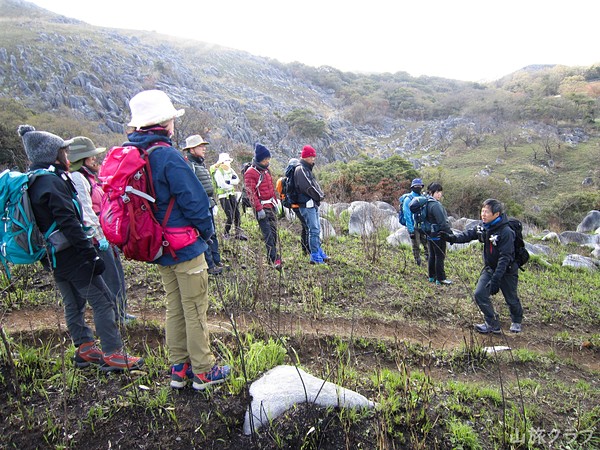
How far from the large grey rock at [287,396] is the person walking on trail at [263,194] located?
9.32ft

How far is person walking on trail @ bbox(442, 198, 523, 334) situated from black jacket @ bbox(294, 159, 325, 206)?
2217 millimetres

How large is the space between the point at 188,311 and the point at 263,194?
3332 millimetres

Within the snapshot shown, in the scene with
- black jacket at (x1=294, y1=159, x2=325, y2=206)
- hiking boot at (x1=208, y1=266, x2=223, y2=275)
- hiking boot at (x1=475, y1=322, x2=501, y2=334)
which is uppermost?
black jacket at (x1=294, y1=159, x2=325, y2=206)

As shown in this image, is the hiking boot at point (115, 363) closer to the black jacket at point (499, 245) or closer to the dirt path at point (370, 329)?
the dirt path at point (370, 329)

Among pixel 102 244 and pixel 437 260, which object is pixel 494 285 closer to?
pixel 437 260

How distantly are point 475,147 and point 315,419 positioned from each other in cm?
3225

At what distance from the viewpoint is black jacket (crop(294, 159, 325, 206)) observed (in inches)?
222

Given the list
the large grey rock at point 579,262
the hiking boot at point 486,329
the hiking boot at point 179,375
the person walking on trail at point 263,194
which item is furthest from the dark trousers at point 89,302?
the large grey rock at point 579,262

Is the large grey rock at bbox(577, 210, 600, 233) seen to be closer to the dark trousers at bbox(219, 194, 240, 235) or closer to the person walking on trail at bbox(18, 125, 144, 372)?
the dark trousers at bbox(219, 194, 240, 235)

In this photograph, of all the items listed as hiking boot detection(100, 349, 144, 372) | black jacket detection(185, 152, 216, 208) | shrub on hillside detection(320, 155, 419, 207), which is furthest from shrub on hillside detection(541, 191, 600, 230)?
hiking boot detection(100, 349, 144, 372)

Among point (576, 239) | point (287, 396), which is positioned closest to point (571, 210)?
point (576, 239)

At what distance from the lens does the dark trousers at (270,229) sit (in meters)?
5.51

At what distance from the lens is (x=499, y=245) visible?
441 centimetres

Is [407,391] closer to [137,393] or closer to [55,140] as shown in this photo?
[137,393]
